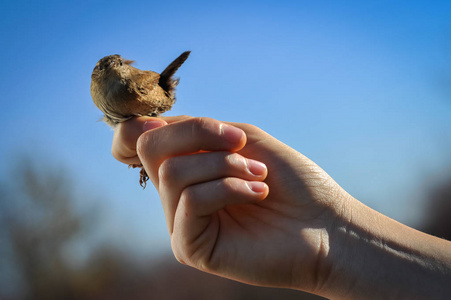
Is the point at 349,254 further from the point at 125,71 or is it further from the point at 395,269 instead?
the point at 125,71

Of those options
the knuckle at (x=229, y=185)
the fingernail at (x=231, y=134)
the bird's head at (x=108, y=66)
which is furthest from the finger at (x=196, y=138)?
the bird's head at (x=108, y=66)

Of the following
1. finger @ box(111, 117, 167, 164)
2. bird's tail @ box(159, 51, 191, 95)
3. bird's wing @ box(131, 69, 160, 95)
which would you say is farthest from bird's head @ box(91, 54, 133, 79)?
finger @ box(111, 117, 167, 164)

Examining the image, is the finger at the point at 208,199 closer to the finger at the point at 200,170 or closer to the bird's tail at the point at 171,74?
the finger at the point at 200,170

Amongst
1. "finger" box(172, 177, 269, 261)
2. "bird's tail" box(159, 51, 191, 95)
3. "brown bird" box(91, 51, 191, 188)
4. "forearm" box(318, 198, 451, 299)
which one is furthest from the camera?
"bird's tail" box(159, 51, 191, 95)

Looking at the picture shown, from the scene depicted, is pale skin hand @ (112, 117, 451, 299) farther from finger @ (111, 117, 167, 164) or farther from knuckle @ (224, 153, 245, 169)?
finger @ (111, 117, 167, 164)

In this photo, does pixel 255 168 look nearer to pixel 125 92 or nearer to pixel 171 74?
pixel 125 92

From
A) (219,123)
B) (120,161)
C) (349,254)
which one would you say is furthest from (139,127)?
(349,254)
